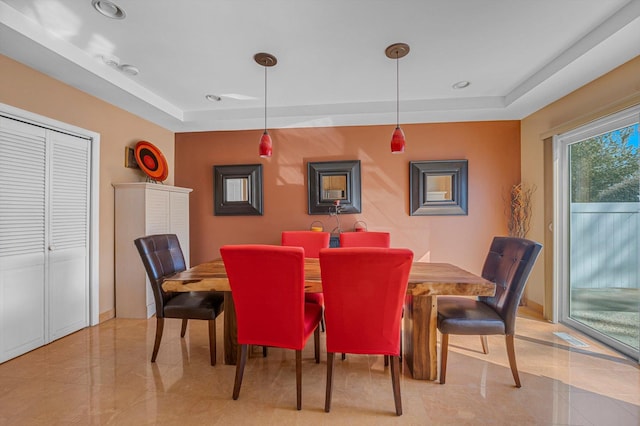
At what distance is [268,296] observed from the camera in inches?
66.7

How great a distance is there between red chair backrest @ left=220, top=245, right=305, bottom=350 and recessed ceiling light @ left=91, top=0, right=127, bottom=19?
68.2 inches

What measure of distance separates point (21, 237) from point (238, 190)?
218cm

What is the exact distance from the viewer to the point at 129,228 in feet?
10.3

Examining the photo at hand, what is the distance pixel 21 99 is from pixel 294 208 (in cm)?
278

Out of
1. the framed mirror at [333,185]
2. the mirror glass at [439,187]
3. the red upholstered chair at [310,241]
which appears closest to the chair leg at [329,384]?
the red upholstered chair at [310,241]

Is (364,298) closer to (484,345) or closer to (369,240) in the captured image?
(369,240)

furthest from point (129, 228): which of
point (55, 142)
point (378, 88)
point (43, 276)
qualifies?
point (378, 88)

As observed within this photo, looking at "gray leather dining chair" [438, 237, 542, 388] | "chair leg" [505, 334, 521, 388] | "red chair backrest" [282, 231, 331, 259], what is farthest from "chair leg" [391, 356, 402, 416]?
"red chair backrest" [282, 231, 331, 259]

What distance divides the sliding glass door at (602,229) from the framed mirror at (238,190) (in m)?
3.53

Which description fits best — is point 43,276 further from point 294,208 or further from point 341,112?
point 341,112

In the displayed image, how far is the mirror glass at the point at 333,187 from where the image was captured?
3844 mm

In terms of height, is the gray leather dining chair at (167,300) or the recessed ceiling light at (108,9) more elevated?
Result: the recessed ceiling light at (108,9)

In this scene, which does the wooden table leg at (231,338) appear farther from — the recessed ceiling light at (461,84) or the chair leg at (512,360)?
the recessed ceiling light at (461,84)

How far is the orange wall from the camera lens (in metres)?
3.70
